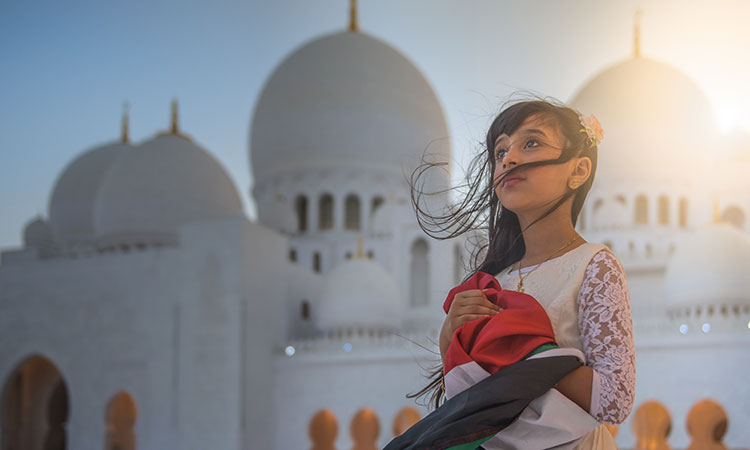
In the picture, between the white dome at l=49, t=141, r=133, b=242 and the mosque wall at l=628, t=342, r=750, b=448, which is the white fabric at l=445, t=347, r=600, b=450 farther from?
the white dome at l=49, t=141, r=133, b=242

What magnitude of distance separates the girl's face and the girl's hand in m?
0.27

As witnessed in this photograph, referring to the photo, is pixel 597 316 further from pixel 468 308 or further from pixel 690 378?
pixel 690 378

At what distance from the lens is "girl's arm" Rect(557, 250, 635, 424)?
4.96 feet

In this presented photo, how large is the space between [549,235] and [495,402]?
509 millimetres

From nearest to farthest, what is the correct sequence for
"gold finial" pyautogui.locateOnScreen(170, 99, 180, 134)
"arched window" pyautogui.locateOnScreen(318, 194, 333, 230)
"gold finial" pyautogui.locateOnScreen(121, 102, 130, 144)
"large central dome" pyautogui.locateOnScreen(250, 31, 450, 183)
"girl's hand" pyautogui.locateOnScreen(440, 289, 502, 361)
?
1. "girl's hand" pyautogui.locateOnScreen(440, 289, 502, 361)
2. "large central dome" pyautogui.locateOnScreen(250, 31, 450, 183)
3. "arched window" pyautogui.locateOnScreen(318, 194, 333, 230)
4. "gold finial" pyautogui.locateOnScreen(170, 99, 180, 134)
5. "gold finial" pyautogui.locateOnScreen(121, 102, 130, 144)

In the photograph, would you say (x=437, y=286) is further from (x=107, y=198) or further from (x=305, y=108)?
(x=107, y=198)

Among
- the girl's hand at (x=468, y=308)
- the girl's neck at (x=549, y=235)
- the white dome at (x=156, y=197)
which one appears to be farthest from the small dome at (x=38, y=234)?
the girl's hand at (x=468, y=308)

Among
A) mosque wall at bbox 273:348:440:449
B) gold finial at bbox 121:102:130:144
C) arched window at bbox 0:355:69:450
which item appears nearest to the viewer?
mosque wall at bbox 273:348:440:449

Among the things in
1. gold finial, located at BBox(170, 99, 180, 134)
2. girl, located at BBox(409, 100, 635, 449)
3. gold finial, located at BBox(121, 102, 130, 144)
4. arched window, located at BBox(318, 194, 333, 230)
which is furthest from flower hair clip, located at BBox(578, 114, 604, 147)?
gold finial, located at BBox(121, 102, 130, 144)

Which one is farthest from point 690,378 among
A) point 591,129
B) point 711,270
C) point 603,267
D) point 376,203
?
point 603,267

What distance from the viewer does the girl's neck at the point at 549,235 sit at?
1.80 m

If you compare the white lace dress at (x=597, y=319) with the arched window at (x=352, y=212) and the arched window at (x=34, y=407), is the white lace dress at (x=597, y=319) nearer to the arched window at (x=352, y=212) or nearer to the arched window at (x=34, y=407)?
the arched window at (x=34, y=407)

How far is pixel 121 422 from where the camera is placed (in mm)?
15477

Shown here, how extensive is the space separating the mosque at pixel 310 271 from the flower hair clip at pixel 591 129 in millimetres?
9329
